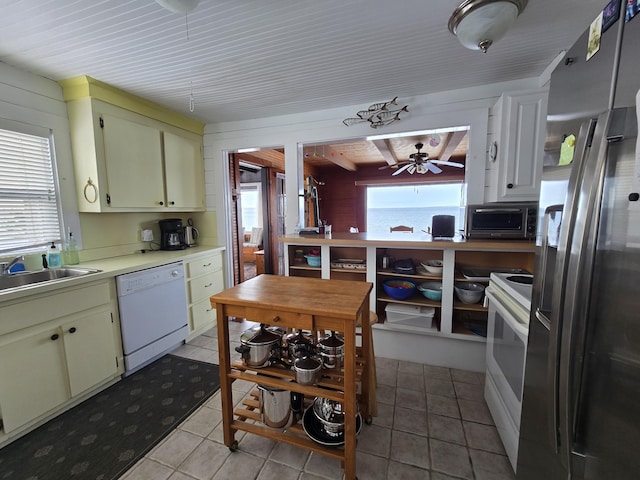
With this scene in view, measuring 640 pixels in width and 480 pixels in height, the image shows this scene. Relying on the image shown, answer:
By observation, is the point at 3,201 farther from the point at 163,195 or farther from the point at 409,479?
the point at 409,479

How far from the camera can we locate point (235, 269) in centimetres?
355

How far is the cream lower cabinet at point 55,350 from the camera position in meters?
1.50

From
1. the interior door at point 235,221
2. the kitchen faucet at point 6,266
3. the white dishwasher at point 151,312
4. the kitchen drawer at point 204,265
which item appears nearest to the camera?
the kitchen faucet at point 6,266

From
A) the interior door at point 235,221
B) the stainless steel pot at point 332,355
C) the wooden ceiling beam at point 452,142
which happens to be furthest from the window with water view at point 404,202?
the stainless steel pot at point 332,355

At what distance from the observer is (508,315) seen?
1316 millimetres

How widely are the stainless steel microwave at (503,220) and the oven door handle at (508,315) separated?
2.38 ft

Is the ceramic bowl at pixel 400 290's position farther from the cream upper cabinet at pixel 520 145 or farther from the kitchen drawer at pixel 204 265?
the kitchen drawer at pixel 204 265

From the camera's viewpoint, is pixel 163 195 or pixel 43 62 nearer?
pixel 43 62

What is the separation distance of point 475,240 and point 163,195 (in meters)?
2.97

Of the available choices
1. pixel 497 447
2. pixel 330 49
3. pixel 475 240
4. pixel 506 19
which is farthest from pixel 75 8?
pixel 497 447

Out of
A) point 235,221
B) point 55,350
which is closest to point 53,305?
point 55,350

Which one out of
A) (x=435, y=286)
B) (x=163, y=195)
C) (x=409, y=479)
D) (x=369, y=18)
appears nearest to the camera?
(x=409, y=479)

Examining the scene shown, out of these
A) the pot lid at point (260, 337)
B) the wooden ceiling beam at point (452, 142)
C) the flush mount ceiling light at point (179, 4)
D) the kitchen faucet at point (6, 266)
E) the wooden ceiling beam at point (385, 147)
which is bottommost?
the pot lid at point (260, 337)

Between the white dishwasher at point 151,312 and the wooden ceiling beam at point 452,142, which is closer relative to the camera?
the white dishwasher at point 151,312
